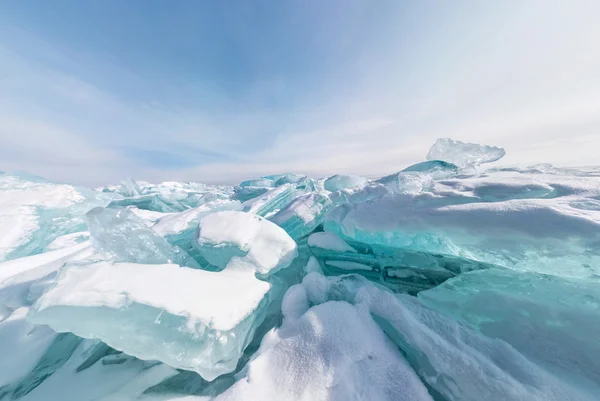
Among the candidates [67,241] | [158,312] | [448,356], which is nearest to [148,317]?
[158,312]

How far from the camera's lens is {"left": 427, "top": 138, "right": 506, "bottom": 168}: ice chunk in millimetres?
3930

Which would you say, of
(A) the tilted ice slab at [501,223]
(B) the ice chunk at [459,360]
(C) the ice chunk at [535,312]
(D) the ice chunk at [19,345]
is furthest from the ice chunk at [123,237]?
(C) the ice chunk at [535,312]

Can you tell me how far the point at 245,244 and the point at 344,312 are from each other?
985 mm

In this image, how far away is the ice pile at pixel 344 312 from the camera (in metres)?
1.07

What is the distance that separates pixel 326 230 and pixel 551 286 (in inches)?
79.0

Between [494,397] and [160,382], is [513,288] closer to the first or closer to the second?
[494,397]

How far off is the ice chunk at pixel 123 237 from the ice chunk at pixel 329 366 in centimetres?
129

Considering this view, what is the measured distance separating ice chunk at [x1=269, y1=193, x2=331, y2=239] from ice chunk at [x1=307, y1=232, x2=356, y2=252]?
0.30 meters

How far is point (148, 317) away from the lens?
1.15 meters

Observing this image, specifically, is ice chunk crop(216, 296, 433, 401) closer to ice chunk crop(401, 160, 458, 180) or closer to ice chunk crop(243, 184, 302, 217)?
ice chunk crop(401, 160, 458, 180)

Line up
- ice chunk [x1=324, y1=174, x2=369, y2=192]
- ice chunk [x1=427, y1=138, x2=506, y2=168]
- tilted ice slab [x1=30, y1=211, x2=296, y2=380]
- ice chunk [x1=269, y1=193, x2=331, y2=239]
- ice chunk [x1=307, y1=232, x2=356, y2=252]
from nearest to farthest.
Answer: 1. tilted ice slab [x1=30, y1=211, x2=296, y2=380]
2. ice chunk [x1=307, y1=232, x2=356, y2=252]
3. ice chunk [x1=269, y1=193, x2=331, y2=239]
4. ice chunk [x1=427, y1=138, x2=506, y2=168]
5. ice chunk [x1=324, y1=174, x2=369, y2=192]

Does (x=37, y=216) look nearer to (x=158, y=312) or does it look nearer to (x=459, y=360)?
(x=158, y=312)

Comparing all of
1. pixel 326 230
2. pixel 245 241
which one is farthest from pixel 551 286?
pixel 245 241

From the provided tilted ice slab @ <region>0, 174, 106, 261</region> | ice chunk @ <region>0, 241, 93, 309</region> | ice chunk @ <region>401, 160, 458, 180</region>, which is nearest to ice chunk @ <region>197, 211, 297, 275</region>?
ice chunk @ <region>0, 241, 93, 309</region>
